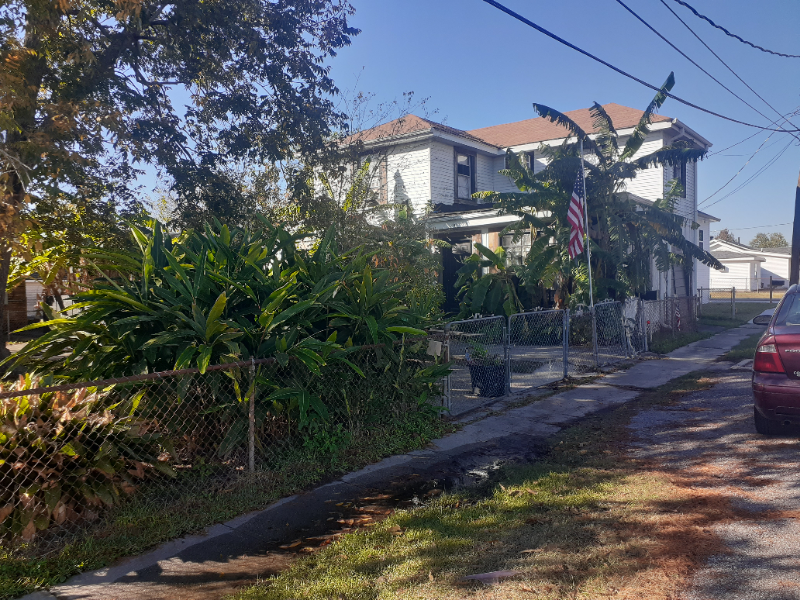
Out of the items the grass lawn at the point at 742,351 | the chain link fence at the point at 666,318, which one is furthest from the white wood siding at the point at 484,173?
the grass lawn at the point at 742,351

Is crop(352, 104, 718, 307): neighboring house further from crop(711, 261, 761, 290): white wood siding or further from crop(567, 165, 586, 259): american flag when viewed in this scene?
crop(711, 261, 761, 290): white wood siding

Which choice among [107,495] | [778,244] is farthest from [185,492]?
[778,244]

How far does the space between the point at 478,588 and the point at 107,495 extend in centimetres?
287

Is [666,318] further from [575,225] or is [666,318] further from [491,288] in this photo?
[575,225]

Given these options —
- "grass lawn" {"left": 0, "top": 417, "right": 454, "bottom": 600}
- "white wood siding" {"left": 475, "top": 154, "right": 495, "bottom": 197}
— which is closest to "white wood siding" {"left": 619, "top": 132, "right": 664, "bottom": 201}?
"white wood siding" {"left": 475, "top": 154, "right": 495, "bottom": 197}

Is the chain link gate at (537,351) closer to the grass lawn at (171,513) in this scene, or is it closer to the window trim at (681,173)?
the grass lawn at (171,513)

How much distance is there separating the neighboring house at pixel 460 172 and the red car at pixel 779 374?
37.0 feet

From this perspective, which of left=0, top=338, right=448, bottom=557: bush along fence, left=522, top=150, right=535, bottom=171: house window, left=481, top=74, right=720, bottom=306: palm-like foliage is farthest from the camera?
left=522, top=150, right=535, bottom=171: house window

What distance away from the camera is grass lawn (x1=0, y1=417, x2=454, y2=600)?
3691 millimetres

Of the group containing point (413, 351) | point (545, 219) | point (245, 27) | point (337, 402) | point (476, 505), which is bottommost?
Result: point (476, 505)

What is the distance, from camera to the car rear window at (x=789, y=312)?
20.6 feet

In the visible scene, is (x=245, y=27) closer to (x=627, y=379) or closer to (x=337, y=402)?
(x=337, y=402)

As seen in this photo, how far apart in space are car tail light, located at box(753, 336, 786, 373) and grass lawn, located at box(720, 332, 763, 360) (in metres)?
6.94

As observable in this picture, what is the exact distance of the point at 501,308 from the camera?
16.0 meters
